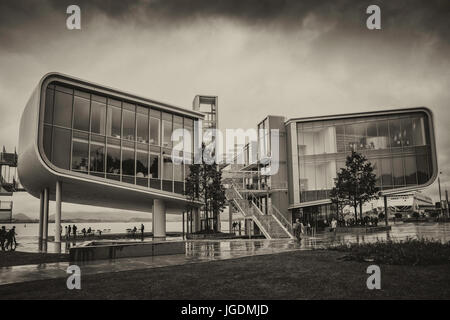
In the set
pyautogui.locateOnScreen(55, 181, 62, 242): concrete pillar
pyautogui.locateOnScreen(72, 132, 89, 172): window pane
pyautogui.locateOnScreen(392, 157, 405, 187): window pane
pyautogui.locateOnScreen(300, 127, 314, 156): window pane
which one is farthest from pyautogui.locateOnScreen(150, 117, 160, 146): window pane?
pyautogui.locateOnScreen(392, 157, 405, 187): window pane

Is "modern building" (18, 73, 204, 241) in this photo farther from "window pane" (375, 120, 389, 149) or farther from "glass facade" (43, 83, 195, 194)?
"window pane" (375, 120, 389, 149)

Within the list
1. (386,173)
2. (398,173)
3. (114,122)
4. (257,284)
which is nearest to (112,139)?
(114,122)

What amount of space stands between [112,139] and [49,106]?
544 centimetres

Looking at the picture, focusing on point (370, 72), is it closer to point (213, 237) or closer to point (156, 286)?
point (213, 237)

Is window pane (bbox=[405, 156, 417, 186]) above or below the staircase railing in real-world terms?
above

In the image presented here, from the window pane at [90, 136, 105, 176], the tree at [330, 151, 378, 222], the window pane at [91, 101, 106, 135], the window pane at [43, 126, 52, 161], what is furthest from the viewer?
the tree at [330, 151, 378, 222]

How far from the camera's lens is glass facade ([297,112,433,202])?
139ft

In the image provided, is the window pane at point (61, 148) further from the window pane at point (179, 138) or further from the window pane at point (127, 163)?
the window pane at point (179, 138)

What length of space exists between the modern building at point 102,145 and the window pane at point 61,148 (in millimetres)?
66

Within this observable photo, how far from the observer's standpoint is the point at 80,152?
93.2 ft
